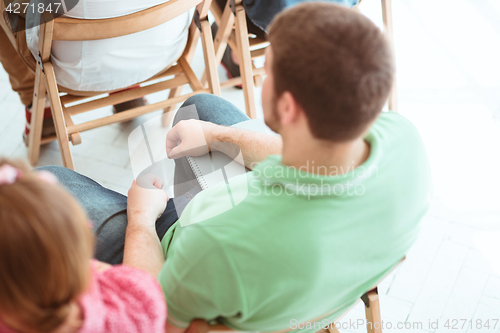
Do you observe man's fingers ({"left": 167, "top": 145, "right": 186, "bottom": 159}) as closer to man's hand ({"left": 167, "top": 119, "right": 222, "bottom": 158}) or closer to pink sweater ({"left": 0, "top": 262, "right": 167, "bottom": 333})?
man's hand ({"left": 167, "top": 119, "right": 222, "bottom": 158})

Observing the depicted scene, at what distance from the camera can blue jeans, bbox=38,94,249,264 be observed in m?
1.08

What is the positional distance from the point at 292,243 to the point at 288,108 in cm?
21

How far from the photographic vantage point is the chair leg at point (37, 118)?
1.56 m

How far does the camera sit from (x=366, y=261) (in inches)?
31.5

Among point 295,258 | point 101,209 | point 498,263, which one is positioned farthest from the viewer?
point 498,263

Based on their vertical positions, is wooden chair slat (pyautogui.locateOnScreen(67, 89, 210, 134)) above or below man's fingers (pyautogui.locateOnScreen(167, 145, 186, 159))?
below

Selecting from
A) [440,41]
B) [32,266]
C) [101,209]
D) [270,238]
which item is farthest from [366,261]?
[440,41]

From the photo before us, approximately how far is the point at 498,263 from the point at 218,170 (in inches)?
45.1

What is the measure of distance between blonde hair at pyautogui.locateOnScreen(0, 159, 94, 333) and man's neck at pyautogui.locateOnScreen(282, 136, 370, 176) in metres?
0.35

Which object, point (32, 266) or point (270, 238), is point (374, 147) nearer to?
point (270, 238)

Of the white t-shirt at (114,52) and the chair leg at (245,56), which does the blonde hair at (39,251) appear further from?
the chair leg at (245,56)

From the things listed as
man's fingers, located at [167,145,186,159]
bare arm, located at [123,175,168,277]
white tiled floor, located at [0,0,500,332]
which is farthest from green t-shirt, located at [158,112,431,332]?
white tiled floor, located at [0,0,500,332]

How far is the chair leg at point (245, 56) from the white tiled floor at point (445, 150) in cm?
37

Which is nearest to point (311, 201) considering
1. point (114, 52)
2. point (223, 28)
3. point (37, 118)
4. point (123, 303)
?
point (123, 303)
